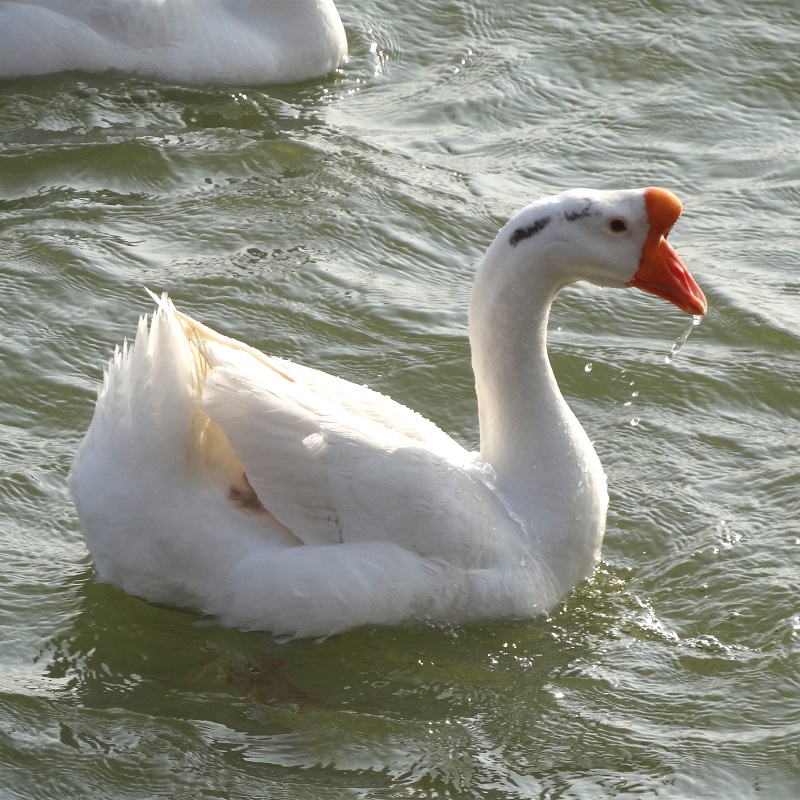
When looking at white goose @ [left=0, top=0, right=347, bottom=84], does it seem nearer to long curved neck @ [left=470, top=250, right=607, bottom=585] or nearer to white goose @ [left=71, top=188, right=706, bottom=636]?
white goose @ [left=71, top=188, right=706, bottom=636]

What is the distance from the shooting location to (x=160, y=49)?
31.1 feet

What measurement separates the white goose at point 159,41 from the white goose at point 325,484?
175 inches

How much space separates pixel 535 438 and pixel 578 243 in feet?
2.48

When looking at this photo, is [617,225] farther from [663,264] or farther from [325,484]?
[325,484]

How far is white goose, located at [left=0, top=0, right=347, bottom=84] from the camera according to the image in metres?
9.37

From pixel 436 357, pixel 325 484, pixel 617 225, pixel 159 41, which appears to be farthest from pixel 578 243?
pixel 159 41

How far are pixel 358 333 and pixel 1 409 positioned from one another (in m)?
1.76

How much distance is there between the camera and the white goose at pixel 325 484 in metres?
5.22

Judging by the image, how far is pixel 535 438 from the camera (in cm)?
560

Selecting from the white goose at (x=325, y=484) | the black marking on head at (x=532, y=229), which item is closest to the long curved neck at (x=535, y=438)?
the white goose at (x=325, y=484)

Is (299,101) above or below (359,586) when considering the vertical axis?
above

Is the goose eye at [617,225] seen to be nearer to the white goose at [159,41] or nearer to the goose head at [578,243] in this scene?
the goose head at [578,243]

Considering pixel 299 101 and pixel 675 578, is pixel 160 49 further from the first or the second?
pixel 675 578

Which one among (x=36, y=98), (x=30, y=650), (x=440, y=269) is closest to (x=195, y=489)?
(x=30, y=650)
